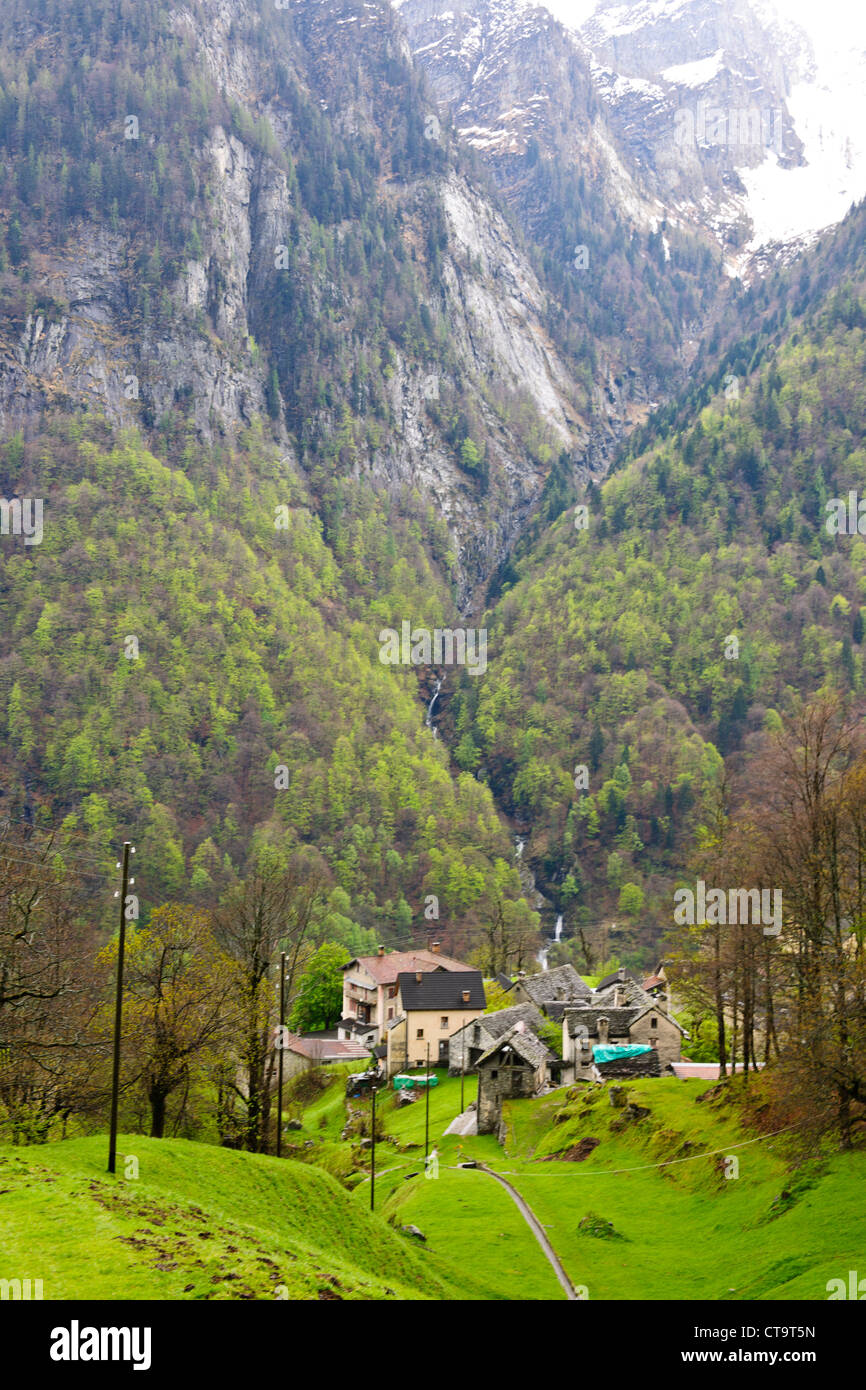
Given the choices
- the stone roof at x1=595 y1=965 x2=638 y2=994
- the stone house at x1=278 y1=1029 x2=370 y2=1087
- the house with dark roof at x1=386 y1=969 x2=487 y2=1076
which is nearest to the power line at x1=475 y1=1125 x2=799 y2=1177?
the house with dark roof at x1=386 y1=969 x2=487 y2=1076

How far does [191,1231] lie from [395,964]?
71.6m

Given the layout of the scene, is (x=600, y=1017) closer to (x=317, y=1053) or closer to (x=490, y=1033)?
(x=490, y=1033)

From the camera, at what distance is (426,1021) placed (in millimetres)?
80250

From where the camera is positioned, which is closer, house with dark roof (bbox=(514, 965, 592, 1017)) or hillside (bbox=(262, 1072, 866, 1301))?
hillside (bbox=(262, 1072, 866, 1301))

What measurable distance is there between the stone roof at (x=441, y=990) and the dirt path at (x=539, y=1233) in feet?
102

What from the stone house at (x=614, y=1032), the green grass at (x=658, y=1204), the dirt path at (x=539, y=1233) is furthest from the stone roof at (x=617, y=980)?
the dirt path at (x=539, y=1233)

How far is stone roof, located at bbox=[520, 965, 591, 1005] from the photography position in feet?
289

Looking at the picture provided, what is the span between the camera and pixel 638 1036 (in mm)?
66375

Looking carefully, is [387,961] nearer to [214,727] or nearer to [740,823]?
[740,823]

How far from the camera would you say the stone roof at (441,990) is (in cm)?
8038

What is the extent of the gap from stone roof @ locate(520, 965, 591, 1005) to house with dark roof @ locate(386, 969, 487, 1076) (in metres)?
8.25

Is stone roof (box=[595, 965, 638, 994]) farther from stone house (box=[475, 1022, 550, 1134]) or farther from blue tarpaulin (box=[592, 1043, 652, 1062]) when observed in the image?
stone house (box=[475, 1022, 550, 1134])
